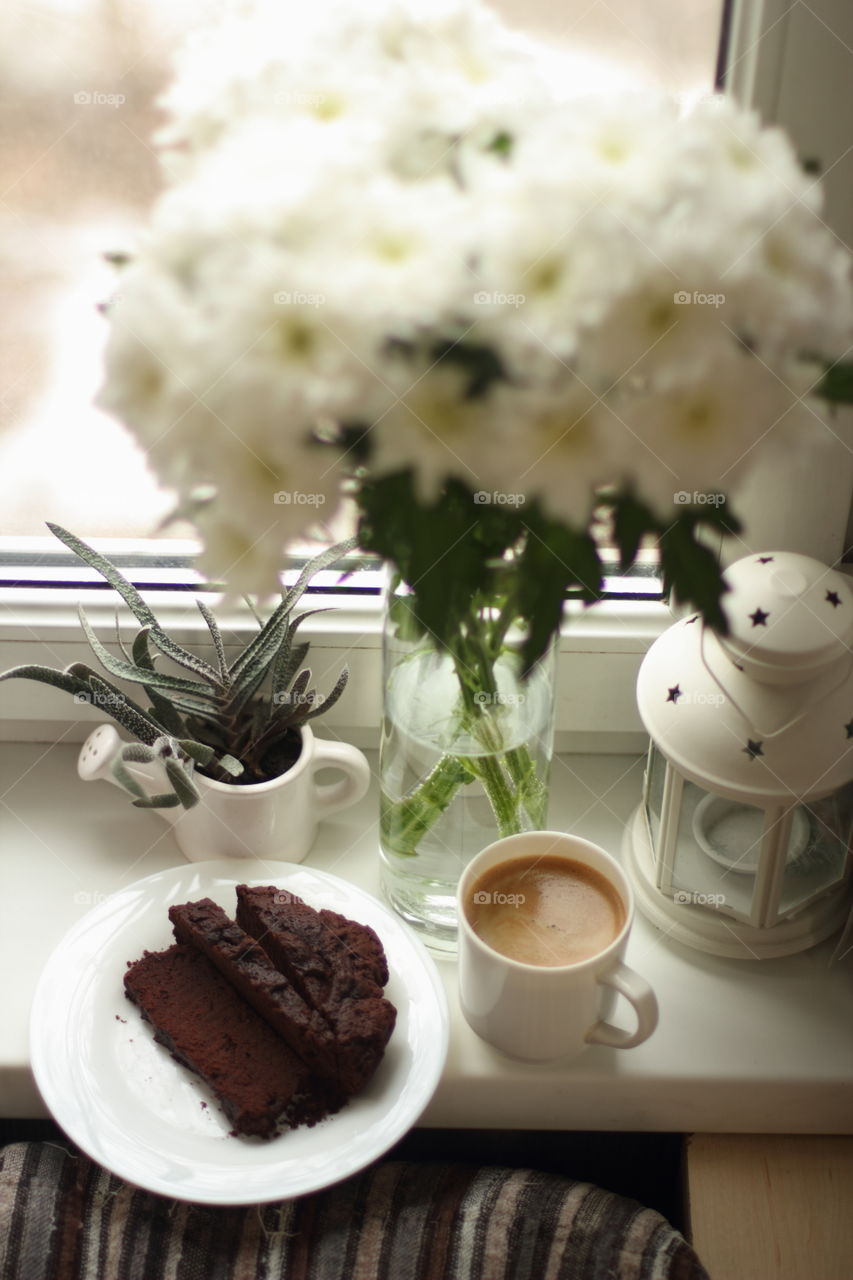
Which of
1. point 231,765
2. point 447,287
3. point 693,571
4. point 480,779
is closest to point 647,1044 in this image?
point 480,779

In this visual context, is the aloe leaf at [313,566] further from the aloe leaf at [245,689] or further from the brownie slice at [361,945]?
the brownie slice at [361,945]

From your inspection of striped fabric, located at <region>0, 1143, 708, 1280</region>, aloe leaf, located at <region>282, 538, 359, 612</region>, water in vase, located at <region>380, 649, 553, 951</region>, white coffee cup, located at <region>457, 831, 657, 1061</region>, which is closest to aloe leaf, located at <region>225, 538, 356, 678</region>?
aloe leaf, located at <region>282, 538, 359, 612</region>

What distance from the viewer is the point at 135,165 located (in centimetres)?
67

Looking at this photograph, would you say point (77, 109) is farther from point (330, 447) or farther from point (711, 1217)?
point (711, 1217)

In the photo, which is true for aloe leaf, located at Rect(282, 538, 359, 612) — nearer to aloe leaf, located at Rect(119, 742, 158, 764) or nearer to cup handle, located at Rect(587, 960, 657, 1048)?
aloe leaf, located at Rect(119, 742, 158, 764)

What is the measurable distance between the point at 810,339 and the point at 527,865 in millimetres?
407

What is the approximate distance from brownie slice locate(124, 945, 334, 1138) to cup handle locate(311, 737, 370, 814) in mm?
145

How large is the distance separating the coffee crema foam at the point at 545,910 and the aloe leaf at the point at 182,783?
189mm

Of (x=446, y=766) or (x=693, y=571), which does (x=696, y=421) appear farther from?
(x=446, y=766)

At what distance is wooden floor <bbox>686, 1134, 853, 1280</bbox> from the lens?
2.23 feet

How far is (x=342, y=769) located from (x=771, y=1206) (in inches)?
14.9

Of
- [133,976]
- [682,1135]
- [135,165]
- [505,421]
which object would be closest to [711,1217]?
[682,1135]

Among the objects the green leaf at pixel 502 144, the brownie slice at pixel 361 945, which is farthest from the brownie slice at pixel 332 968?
the green leaf at pixel 502 144

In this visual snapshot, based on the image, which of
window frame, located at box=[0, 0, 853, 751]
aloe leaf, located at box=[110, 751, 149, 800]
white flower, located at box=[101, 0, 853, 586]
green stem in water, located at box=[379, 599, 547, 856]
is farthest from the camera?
window frame, located at box=[0, 0, 853, 751]
